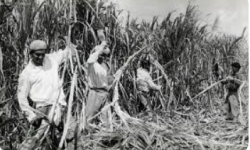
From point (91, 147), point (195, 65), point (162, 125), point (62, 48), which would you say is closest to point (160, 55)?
point (195, 65)

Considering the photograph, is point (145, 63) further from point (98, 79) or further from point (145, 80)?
point (98, 79)

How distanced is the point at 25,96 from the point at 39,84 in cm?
11

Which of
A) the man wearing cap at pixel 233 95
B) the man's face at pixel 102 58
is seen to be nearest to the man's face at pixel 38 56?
the man's face at pixel 102 58

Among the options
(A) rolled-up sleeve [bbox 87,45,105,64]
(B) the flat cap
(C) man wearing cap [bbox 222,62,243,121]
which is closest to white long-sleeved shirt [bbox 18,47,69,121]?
(B) the flat cap

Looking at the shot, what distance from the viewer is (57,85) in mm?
2217

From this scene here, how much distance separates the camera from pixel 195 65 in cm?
366

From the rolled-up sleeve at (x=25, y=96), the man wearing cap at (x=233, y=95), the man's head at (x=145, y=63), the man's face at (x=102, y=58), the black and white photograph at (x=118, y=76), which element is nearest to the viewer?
the rolled-up sleeve at (x=25, y=96)

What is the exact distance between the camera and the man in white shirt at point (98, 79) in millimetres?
2832

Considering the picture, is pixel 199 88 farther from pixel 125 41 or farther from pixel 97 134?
pixel 97 134

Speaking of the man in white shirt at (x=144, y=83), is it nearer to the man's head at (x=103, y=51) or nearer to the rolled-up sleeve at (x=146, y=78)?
the rolled-up sleeve at (x=146, y=78)

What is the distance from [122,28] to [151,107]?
76 cm

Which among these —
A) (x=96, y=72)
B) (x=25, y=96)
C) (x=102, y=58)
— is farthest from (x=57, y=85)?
(x=102, y=58)

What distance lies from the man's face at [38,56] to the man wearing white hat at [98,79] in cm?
68

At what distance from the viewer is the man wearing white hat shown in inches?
111
